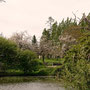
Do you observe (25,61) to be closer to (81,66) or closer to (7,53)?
(7,53)

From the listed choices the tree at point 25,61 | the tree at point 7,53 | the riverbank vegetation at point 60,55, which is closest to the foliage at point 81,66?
the riverbank vegetation at point 60,55

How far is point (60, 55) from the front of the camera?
152 feet

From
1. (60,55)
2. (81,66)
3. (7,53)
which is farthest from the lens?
(60,55)

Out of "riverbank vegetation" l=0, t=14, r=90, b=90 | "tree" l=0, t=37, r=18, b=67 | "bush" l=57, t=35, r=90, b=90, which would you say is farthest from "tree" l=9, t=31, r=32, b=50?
"bush" l=57, t=35, r=90, b=90

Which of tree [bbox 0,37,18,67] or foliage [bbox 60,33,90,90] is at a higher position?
tree [bbox 0,37,18,67]

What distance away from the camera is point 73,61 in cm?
859

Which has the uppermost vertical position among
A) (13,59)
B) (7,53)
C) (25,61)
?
(7,53)

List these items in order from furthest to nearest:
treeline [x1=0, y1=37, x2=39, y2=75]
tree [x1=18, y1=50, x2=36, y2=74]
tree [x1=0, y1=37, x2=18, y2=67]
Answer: tree [x1=18, y1=50, x2=36, y2=74]
treeline [x1=0, y1=37, x2=39, y2=75]
tree [x1=0, y1=37, x2=18, y2=67]

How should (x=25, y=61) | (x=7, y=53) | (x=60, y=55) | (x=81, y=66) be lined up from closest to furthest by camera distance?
(x=81, y=66) < (x=7, y=53) < (x=25, y=61) < (x=60, y=55)

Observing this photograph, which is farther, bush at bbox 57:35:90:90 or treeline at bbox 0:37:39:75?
treeline at bbox 0:37:39:75

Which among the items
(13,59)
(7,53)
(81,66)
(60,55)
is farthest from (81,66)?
(60,55)

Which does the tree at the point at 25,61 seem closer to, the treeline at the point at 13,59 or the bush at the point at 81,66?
the treeline at the point at 13,59

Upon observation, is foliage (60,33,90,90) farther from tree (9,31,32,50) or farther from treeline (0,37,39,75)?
tree (9,31,32,50)

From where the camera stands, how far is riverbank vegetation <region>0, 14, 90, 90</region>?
820 cm
